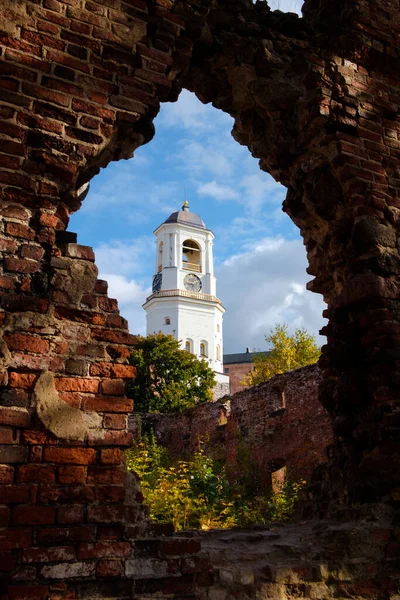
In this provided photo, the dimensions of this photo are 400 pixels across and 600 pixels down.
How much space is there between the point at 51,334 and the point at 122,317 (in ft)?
1.37

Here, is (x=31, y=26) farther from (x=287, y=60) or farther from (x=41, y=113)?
(x=287, y=60)

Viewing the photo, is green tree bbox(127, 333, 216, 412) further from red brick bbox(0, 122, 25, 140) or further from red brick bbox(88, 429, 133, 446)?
red brick bbox(88, 429, 133, 446)

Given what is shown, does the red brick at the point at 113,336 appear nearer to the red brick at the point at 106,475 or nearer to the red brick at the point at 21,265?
the red brick at the point at 21,265

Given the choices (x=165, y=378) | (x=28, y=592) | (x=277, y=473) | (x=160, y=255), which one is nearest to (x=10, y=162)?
(x=28, y=592)

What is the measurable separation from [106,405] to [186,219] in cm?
4797

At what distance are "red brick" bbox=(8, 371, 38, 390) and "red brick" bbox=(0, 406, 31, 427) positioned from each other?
0.12 m

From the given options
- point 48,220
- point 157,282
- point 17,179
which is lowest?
point 48,220

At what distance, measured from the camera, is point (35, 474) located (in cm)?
259

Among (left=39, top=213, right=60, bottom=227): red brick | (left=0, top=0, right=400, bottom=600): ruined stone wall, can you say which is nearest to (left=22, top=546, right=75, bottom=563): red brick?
(left=0, top=0, right=400, bottom=600): ruined stone wall

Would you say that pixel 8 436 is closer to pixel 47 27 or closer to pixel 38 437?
pixel 38 437

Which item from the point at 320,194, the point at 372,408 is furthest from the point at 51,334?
the point at 320,194

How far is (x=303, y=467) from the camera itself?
12.4 m

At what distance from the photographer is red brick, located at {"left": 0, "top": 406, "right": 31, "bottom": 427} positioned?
2613mm

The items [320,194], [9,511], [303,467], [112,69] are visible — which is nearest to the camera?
[9,511]
